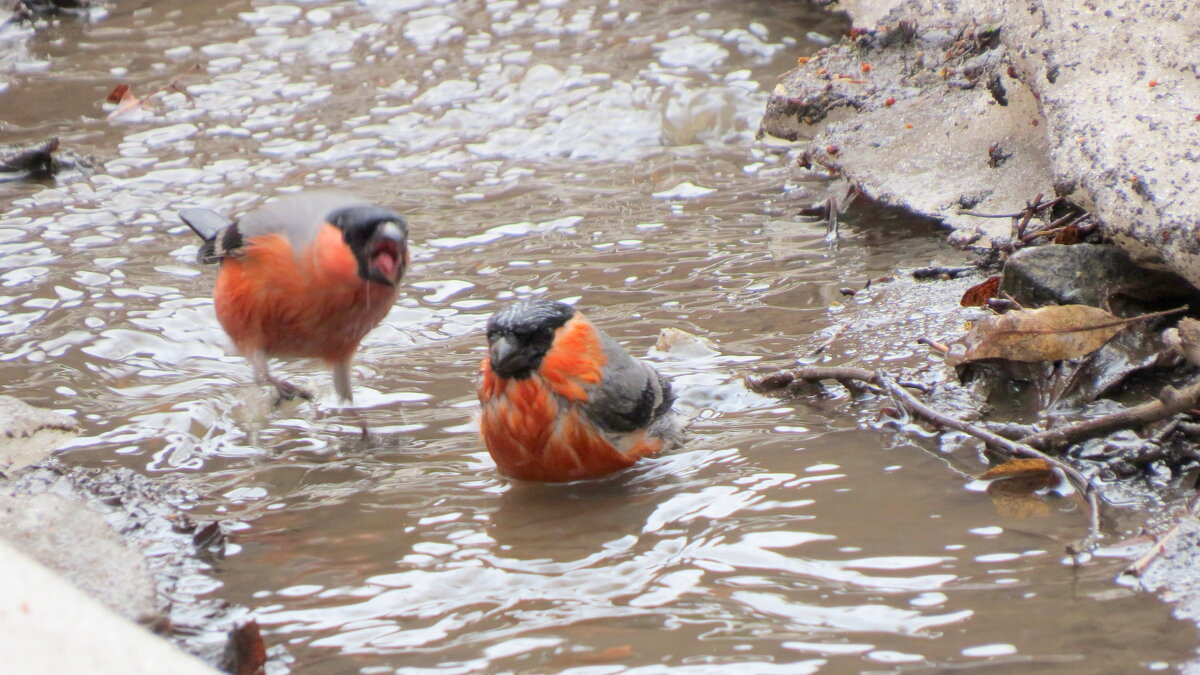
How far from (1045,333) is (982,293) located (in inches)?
38.4

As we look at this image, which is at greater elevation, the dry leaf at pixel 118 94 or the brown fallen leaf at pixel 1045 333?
the dry leaf at pixel 118 94

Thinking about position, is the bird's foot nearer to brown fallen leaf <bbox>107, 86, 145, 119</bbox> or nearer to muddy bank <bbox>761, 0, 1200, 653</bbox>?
muddy bank <bbox>761, 0, 1200, 653</bbox>

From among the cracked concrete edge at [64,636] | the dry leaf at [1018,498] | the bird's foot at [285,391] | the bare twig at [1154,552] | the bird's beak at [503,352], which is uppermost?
the cracked concrete edge at [64,636]

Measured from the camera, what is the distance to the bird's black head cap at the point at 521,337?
14.4 feet

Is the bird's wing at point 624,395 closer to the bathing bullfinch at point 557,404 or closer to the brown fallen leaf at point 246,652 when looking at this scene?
the bathing bullfinch at point 557,404

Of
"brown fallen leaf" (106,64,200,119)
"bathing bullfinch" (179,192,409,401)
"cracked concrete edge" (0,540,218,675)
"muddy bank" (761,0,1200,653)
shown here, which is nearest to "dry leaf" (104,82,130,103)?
"brown fallen leaf" (106,64,200,119)

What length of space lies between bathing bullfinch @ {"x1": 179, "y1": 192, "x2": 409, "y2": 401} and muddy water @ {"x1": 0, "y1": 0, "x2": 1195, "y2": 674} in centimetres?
28

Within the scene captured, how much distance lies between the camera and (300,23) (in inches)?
416

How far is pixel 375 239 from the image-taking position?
187 inches

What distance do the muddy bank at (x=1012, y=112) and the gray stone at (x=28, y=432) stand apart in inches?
156

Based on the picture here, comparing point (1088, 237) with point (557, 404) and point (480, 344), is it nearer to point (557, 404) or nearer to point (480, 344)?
point (557, 404)

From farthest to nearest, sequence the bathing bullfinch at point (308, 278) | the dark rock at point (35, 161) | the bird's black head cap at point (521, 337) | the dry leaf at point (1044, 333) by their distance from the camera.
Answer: the dark rock at point (35, 161), the bathing bullfinch at point (308, 278), the bird's black head cap at point (521, 337), the dry leaf at point (1044, 333)

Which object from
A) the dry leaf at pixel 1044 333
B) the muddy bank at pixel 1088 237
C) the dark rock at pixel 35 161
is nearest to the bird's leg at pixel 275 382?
the muddy bank at pixel 1088 237

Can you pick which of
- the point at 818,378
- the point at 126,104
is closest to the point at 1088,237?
the point at 818,378
